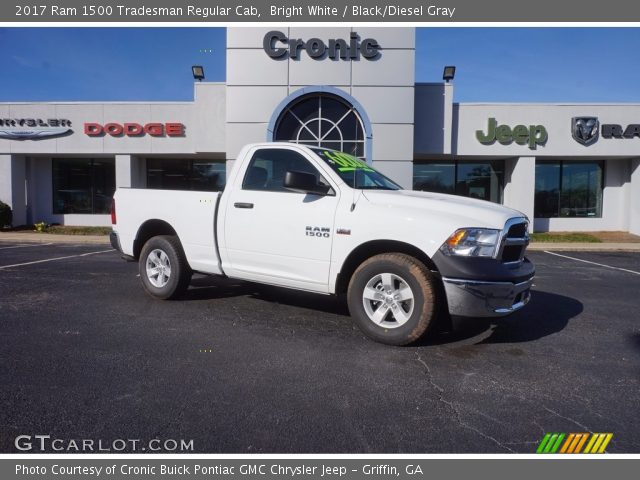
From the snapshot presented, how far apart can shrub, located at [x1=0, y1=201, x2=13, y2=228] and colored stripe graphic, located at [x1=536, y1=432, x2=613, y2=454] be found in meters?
21.3

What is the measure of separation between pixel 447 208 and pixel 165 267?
381 cm

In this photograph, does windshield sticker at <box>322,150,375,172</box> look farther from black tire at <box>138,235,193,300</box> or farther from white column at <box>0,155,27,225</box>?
white column at <box>0,155,27,225</box>

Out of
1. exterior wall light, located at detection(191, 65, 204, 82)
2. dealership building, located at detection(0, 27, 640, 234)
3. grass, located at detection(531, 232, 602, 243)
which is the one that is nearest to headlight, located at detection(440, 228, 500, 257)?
dealership building, located at detection(0, 27, 640, 234)

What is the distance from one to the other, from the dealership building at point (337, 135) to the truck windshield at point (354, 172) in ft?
36.2

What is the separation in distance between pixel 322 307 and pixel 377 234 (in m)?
1.87

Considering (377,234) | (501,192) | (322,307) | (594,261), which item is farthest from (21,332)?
(501,192)

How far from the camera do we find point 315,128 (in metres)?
16.8

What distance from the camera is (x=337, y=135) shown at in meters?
16.7

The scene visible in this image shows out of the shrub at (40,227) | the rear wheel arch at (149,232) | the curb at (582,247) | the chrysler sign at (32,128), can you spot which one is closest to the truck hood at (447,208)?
the rear wheel arch at (149,232)

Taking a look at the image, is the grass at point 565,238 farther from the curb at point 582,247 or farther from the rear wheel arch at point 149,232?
the rear wheel arch at point 149,232

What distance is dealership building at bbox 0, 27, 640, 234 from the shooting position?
16.5m

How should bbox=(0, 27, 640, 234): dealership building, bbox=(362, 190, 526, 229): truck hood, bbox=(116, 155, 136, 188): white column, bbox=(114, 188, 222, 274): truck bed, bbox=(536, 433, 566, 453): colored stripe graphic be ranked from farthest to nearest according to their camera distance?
bbox=(116, 155, 136, 188): white column → bbox=(0, 27, 640, 234): dealership building → bbox=(114, 188, 222, 274): truck bed → bbox=(362, 190, 526, 229): truck hood → bbox=(536, 433, 566, 453): colored stripe graphic

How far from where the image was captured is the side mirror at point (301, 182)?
14.9 feet

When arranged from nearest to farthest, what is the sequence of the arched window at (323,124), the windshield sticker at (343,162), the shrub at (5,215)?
1. the windshield sticker at (343,162)
2. the arched window at (323,124)
3. the shrub at (5,215)
